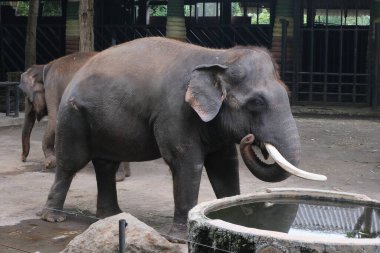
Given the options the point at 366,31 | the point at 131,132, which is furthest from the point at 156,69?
the point at 366,31

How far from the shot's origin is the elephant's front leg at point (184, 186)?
636cm

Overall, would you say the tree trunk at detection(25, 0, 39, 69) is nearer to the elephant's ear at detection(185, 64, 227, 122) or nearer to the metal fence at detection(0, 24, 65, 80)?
the metal fence at detection(0, 24, 65, 80)

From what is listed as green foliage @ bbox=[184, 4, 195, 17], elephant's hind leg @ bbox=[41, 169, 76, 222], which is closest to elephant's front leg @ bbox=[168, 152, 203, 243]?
elephant's hind leg @ bbox=[41, 169, 76, 222]

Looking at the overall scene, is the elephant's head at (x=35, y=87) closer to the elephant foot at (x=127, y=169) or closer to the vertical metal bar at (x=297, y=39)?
the elephant foot at (x=127, y=169)

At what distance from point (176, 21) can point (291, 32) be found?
243cm

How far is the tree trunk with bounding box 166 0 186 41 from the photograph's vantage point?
1642 cm

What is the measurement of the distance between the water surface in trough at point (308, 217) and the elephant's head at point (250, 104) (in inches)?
42.5

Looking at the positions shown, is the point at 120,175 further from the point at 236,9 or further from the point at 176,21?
the point at 236,9

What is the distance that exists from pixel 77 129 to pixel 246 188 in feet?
8.02

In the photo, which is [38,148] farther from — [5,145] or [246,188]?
[246,188]

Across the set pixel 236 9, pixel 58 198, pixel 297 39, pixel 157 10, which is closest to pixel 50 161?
pixel 58 198

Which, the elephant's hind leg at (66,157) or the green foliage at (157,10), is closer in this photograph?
the elephant's hind leg at (66,157)

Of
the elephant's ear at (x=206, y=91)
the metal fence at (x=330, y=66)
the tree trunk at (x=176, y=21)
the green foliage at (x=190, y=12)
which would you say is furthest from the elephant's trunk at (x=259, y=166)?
the green foliage at (x=190, y=12)

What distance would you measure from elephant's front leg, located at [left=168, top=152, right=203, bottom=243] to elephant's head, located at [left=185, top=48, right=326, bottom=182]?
A: 1.30 ft
